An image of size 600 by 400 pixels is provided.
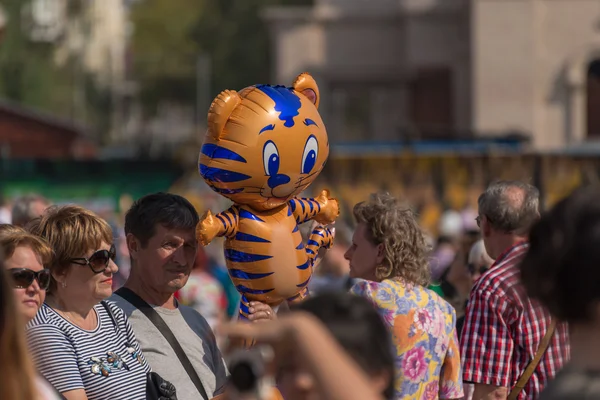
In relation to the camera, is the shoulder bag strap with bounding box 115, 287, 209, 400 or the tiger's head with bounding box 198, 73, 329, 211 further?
the tiger's head with bounding box 198, 73, 329, 211

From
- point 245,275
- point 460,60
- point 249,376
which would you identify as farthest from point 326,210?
point 460,60

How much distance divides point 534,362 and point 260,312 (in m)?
1.10

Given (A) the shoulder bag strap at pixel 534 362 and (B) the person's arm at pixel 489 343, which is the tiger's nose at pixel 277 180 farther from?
(A) the shoulder bag strap at pixel 534 362

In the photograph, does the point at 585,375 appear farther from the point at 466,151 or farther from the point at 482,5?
the point at 482,5

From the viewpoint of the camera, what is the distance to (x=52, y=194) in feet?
63.5

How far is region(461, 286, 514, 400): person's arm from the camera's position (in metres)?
4.77

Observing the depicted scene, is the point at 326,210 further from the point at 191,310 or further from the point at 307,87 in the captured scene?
the point at 191,310

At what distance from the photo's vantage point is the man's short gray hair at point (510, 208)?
5.21 m

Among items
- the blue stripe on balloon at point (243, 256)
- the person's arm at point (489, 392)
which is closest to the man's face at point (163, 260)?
the blue stripe on balloon at point (243, 256)

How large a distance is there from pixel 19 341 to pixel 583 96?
101 ft

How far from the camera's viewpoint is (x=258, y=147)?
4988 mm

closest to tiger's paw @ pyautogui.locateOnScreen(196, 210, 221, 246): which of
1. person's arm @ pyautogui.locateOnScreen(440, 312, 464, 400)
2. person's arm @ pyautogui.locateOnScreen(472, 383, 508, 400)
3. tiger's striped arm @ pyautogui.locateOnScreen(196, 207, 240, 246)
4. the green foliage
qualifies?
tiger's striped arm @ pyautogui.locateOnScreen(196, 207, 240, 246)

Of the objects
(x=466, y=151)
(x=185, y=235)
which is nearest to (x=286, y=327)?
(x=185, y=235)

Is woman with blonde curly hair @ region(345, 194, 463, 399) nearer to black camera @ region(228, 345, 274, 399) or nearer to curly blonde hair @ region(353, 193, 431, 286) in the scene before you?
curly blonde hair @ region(353, 193, 431, 286)
